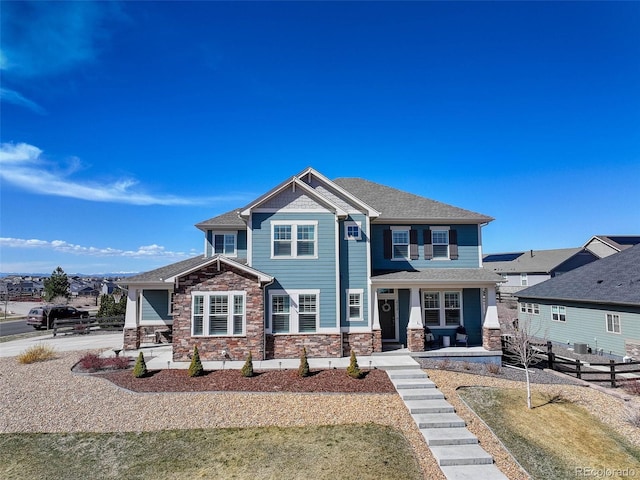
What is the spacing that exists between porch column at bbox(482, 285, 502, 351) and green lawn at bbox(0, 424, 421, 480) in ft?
28.0

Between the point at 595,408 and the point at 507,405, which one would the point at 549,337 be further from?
the point at 507,405

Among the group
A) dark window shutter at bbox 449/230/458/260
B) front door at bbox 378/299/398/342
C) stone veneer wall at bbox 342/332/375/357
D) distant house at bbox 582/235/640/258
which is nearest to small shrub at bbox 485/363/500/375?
stone veneer wall at bbox 342/332/375/357

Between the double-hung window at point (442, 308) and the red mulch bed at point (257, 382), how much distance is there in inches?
207

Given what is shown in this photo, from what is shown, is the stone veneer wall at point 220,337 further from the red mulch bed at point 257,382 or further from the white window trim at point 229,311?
the red mulch bed at point 257,382

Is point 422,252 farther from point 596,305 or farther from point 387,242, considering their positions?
point 596,305

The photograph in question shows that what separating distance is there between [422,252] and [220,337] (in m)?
10.1

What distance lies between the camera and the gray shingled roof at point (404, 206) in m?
17.8

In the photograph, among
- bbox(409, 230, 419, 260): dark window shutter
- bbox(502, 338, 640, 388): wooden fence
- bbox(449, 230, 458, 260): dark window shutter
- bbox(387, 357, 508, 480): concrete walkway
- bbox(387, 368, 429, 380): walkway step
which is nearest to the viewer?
bbox(387, 357, 508, 480): concrete walkway

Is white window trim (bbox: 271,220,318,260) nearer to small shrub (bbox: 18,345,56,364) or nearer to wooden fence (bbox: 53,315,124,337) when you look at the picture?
small shrub (bbox: 18,345,56,364)

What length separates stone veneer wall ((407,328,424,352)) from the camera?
15.5 metres

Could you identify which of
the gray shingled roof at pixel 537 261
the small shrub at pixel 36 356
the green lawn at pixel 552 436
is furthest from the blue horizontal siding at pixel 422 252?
the gray shingled roof at pixel 537 261

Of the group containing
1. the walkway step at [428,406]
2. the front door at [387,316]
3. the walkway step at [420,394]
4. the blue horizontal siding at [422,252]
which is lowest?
the walkway step at [428,406]

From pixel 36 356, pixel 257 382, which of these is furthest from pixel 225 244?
pixel 36 356

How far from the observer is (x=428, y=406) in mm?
10266
